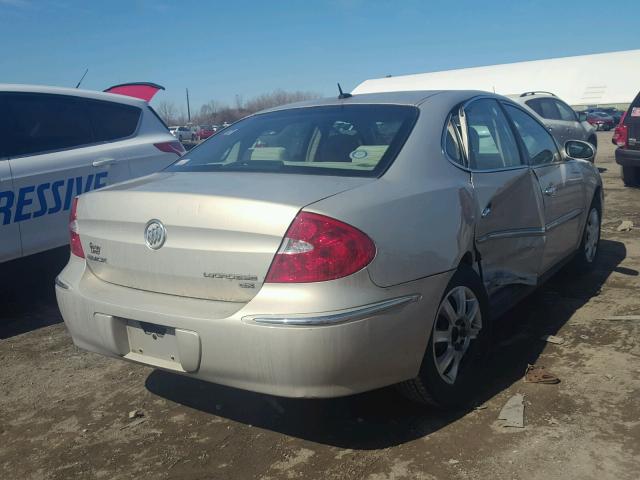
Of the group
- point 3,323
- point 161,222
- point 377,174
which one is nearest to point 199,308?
point 161,222

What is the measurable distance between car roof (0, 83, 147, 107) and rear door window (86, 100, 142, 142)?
0.05 metres

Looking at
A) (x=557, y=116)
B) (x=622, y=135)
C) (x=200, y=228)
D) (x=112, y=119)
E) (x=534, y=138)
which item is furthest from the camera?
(x=557, y=116)

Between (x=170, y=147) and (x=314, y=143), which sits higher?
(x=314, y=143)

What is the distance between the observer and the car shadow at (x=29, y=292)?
4.84 metres

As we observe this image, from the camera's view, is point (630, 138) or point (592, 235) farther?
point (630, 138)

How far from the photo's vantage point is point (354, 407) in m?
3.22

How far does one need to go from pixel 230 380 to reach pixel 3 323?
3.02m

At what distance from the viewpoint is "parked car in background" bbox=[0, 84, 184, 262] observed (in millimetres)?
4801

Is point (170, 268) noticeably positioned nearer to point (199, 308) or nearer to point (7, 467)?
point (199, 308)

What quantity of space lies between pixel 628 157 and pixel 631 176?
621 millimetres

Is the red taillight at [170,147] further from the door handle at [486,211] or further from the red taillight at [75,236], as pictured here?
the door handle at [486,211]

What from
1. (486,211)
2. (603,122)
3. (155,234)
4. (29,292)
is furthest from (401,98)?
(603,122)

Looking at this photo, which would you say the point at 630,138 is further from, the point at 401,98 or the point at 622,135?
the point at 401,98

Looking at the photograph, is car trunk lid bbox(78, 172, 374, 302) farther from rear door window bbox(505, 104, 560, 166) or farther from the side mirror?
the side mirror
